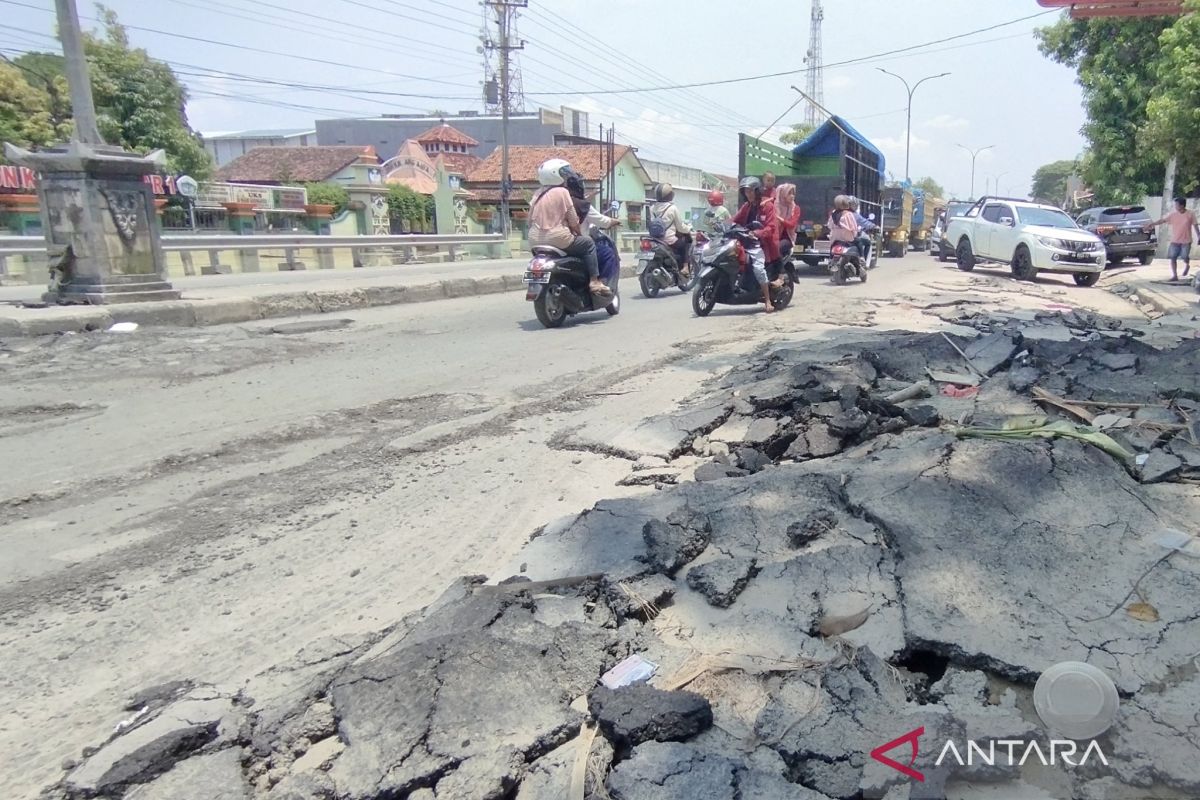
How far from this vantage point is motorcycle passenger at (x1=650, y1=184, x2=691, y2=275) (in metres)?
12.7

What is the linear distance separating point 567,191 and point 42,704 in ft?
24.8

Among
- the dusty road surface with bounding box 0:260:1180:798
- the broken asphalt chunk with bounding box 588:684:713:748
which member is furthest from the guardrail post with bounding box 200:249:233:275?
the broken asphalt chunk with bounding box 588:684:713:748

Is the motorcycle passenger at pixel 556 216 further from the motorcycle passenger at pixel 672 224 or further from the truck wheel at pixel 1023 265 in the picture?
the truck wheel at pixel 1023 265

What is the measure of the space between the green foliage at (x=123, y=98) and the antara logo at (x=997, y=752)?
40175mm

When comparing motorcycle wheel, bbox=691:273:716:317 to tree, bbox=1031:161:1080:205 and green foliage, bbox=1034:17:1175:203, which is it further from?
tree, bbox=1031:161:1080:205

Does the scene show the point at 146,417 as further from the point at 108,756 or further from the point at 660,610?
the point at 660,610

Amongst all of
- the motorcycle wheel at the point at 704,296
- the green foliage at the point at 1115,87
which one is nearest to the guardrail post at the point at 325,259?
the motorcycle wheel at the point at 704,296

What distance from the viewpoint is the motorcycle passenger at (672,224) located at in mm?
12742

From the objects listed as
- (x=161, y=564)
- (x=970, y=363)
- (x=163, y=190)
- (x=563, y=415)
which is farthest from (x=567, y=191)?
(x=163, y=190)

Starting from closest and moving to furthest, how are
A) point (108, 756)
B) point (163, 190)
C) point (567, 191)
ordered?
point (108, 756)
point (567, 191)
point (163, 190)

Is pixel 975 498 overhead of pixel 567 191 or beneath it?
beneath

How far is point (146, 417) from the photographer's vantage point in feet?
18.4

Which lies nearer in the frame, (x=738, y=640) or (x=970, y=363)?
(x=738, y=640)

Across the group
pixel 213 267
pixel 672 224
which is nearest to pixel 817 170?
pixel 672 224
